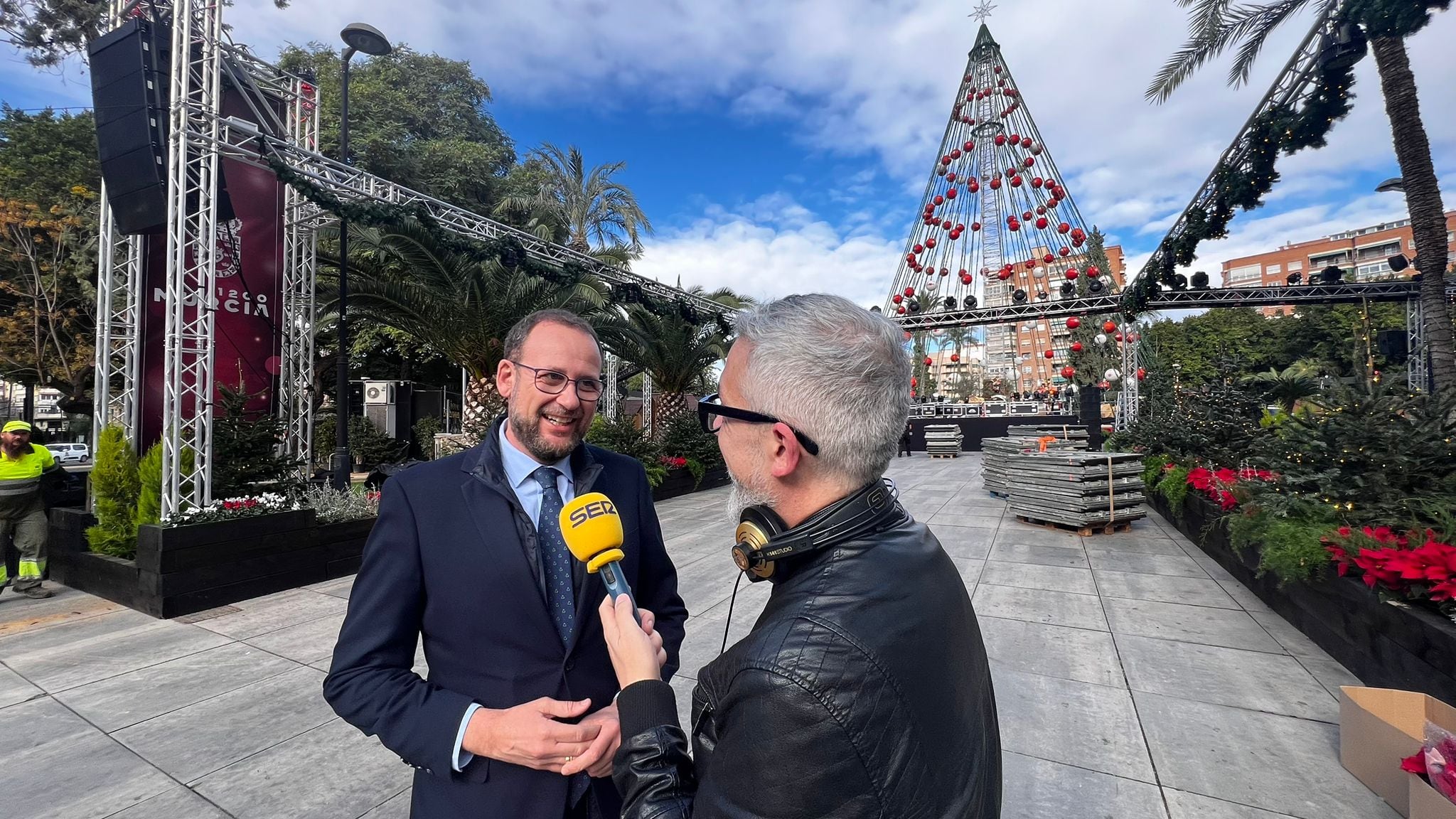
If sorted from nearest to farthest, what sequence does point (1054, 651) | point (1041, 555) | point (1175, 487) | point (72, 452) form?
1. point (1054, 651)
2. point (1041, 555)
3. point (1175, 487)
4. point (72, 452)

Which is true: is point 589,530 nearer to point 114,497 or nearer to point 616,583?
point 616,583

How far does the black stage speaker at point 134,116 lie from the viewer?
6.16 meters

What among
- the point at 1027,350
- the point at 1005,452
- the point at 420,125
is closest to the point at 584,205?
the point at 420,125

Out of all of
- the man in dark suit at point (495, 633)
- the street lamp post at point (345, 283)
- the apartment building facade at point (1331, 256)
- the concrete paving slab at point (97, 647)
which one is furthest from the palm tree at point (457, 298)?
the apartment building facade at point (1331, 256)

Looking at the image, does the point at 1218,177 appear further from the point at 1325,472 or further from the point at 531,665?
the point at 531,665

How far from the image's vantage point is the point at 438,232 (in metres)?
9.10

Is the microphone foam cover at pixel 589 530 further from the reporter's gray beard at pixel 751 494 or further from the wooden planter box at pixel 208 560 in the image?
the wooden planter box at pixel 208 560

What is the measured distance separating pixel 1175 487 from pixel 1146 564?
7.52ft

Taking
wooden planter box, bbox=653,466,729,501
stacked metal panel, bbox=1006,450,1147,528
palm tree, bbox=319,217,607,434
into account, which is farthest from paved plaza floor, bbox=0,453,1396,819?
wooden planter box, bbox=653,466,729,501

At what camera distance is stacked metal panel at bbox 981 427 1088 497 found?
9.39 m

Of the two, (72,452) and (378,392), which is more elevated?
(378,392)

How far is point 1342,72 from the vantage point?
8141 millimetres

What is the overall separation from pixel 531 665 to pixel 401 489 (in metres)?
0.54

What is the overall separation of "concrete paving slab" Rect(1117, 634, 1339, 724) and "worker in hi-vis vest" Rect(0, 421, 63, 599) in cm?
942
